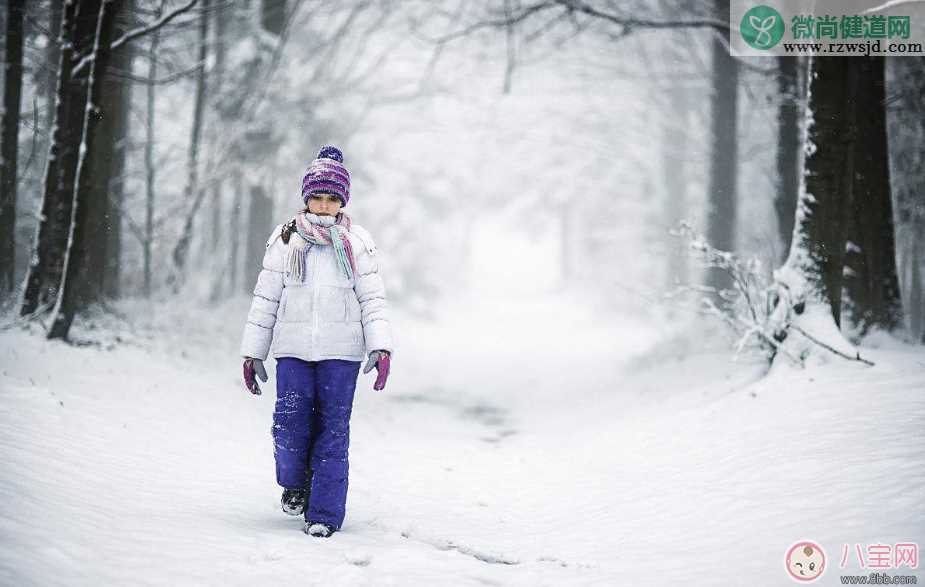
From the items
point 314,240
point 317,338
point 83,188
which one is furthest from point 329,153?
point 83,188

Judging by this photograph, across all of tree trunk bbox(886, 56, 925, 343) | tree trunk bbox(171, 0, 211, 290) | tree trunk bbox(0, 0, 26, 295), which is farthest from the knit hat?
tree trunk bbox(886, 56, 925, 343)

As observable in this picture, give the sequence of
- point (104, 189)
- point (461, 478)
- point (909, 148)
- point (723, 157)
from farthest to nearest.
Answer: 1. point (723, 157)
2. point (909, 148)
3. point (104, 189)
4. point (461, 478)

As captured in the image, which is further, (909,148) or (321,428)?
(909,148)

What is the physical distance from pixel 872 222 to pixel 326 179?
22.1 feet

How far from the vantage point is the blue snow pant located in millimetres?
3732

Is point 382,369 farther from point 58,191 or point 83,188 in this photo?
point 58,191

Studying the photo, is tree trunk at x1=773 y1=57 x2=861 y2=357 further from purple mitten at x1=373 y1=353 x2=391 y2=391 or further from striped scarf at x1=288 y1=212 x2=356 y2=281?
striped scarf at x1=288 y1=212 x2=356 y2=281

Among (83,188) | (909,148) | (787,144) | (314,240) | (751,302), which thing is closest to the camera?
(314,240)

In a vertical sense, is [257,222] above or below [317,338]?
above

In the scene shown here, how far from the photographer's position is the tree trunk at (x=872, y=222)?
24.0 feet

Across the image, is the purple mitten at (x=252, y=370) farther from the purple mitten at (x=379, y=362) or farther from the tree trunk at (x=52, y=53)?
the tree trunk at (x=52, y=53)

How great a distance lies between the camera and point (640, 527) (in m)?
4.31

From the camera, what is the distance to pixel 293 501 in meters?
3.90

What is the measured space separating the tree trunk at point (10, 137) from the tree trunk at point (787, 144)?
35.0ft
